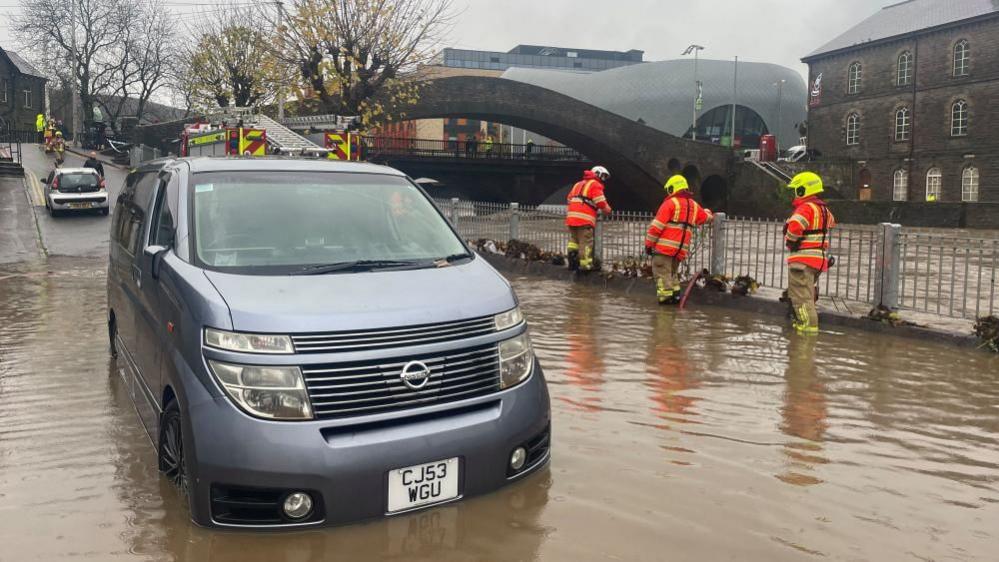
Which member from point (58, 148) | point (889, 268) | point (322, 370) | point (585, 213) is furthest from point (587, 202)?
point (58, 148)

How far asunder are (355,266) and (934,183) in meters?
52.0

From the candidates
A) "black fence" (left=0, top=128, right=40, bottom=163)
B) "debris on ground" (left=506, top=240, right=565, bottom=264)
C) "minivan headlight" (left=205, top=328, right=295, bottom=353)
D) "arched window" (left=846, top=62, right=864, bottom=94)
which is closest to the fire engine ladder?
"debris on ground" (left=506, top=240, right=565, bottom=264)

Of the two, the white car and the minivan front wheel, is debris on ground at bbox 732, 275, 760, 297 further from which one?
the white car

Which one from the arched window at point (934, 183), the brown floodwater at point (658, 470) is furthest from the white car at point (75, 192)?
the arched window at point (934, 183)

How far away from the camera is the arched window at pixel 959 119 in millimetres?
46812

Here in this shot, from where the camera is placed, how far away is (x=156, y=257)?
451cm

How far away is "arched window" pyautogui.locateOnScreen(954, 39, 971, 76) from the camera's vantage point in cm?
4612

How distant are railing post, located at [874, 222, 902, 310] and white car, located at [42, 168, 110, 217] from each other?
22044mm

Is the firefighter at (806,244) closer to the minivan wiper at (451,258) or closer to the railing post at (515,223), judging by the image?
the minivan wiper at (451,258)

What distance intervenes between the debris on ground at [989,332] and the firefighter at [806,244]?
1552mm

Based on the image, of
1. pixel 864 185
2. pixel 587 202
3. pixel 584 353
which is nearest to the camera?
pixel 584 353

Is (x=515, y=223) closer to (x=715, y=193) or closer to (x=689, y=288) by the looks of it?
(x=689, y=288)

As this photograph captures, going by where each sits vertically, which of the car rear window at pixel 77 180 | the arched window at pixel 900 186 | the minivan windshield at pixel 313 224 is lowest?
the minivan windshield at pixel 313 224

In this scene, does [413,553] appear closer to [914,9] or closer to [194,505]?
[194,505]
